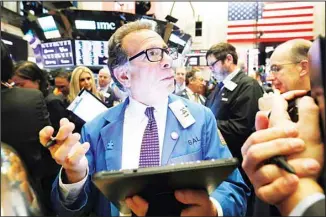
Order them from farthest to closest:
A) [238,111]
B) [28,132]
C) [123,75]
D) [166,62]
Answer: [238,111]
[123,75]
[166,62]
[28,132]

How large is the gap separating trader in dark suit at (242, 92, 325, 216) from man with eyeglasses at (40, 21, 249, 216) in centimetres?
21

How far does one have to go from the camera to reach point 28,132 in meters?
0.78

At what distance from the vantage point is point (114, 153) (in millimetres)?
1191

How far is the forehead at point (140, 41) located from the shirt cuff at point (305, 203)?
935mm

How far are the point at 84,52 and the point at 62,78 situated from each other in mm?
2673

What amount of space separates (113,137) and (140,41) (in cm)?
38

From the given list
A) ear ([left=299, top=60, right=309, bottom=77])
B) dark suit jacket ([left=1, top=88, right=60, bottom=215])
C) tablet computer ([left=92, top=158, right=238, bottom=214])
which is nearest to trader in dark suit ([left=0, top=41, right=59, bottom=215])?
dark suit jacket ([left=1, top=88, right=60, bottom=215])

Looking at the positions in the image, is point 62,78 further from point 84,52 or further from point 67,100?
point 84,52

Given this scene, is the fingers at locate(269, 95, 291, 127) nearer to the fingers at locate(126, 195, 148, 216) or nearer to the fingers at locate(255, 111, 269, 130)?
the fingers at locate(255, 111, 269, 130)

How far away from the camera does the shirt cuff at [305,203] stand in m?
0.52

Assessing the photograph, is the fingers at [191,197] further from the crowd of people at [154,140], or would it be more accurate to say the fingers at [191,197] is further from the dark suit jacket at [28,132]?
the dark suit jacket at [28,132]

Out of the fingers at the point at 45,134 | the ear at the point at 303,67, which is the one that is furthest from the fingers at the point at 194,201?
the ear at the point at 303,67

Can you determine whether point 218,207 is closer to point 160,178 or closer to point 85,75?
point 160,178

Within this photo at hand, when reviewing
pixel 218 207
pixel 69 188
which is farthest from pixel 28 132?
pixel 218 207
